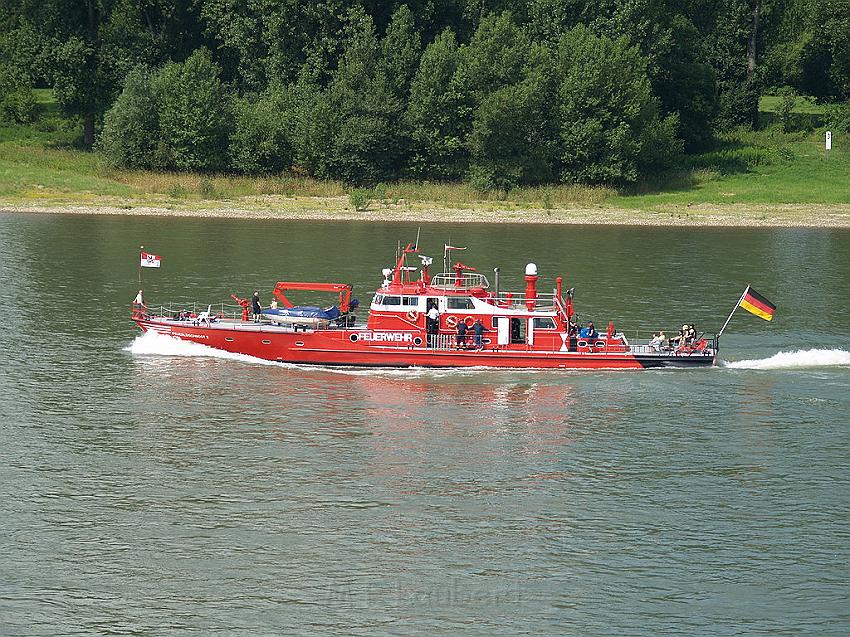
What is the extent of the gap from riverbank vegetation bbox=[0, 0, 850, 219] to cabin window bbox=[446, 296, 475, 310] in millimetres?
56649

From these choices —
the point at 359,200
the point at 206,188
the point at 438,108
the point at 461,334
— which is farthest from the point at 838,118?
the point at 461,334

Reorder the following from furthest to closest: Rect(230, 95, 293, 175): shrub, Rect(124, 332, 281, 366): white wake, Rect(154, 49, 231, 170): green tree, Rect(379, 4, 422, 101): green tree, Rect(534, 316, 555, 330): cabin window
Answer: Rect(379, 4, 422, 101): green tree < Rect(154, 49, 231, 170): green tree < Rect(230, 95, 293, 175): shrub < Rect(124, 332, 281, 366): white wake < Rect(534, 316, 555, 330): cabin window

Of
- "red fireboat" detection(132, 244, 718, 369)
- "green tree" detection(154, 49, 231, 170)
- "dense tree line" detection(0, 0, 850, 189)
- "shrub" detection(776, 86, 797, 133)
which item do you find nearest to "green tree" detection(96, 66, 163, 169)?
"dense tree line" detection(0, 0, 850, 189)

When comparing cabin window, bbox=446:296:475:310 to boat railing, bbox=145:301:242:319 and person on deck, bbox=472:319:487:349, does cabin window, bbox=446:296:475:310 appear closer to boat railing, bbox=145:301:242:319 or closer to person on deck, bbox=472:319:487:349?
person on deck, bbox=472:319:487:349

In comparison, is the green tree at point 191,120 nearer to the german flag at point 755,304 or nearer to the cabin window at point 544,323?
the cabin window at point 544,323

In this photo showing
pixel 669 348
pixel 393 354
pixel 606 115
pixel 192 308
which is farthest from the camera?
pixel 606 115

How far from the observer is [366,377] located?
160ft

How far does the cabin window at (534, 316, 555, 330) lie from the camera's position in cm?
4925

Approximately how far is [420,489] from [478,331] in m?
14.8

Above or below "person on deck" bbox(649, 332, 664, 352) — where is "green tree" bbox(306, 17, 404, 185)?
above

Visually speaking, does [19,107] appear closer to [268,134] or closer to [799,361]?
[268,134]

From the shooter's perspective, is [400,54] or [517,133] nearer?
[517,133]

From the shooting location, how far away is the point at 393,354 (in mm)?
49312

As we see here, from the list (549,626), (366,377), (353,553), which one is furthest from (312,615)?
(366,377)
